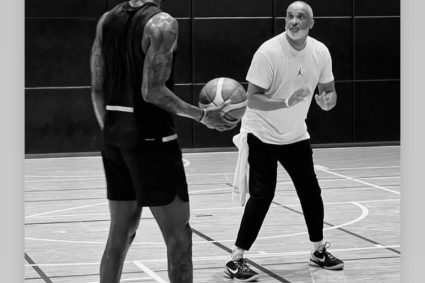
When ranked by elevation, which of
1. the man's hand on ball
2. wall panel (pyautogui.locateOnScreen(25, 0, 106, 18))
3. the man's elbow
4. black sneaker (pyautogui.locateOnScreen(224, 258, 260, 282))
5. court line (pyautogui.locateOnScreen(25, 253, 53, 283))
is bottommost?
court line (pyautogui.locateOnScreen(25, 253, 53, 283))

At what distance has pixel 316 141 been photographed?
12.5 meters

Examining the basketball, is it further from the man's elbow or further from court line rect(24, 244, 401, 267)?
court line rect(24, 244, 401, 267)

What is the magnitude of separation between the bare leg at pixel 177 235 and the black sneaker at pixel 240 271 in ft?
5.13

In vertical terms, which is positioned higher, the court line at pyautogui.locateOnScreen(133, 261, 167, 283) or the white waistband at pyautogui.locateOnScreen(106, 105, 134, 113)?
the white waistband at pyautogui.locateOnScreen(106, 105, 134, 113)

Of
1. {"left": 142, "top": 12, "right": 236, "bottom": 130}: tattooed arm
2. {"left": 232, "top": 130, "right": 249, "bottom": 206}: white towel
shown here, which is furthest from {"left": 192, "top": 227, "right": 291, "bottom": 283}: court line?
{"left": 142, "top": 12, "right": 236, "bottom": 130}: tattooed arm

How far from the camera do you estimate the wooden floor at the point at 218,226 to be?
583 centimetres

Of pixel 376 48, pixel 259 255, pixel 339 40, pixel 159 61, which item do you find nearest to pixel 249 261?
pixel 259 255

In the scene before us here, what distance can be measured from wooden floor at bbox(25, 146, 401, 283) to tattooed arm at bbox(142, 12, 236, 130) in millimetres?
2050

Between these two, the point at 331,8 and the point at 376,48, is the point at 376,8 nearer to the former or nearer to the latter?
the point at 376,48

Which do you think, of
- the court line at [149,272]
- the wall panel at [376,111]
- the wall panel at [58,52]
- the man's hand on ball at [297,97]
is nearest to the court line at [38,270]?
the court line at [149,272]

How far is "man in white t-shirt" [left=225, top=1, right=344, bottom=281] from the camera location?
18.2 ft

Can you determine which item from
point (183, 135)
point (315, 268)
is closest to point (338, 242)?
point (315, 268)

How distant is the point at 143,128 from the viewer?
12.8 ft

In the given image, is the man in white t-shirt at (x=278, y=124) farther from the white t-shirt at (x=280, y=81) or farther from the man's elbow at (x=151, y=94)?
the man's elbow at (x=151, y=94)
